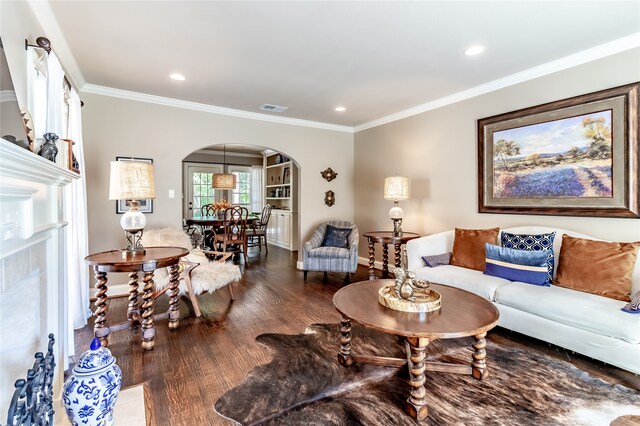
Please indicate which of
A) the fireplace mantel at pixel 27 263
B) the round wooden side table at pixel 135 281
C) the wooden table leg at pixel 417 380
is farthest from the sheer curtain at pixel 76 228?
the wooden table leg at pixel 417 380

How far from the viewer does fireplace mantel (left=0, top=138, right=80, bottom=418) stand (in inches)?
41.7

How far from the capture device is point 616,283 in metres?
2.47

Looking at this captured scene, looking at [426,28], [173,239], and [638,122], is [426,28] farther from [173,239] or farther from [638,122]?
[173,239]

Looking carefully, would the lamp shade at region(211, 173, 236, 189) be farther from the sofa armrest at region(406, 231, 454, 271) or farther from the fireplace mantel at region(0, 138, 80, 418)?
the fireplace mantel at region(0, 138, 80, 418)

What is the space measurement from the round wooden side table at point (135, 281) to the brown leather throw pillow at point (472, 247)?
2.95 meters

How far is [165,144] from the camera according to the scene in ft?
14.0

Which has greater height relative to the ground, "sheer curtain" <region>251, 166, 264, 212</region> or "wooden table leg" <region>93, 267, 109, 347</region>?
"sheer curtain" <region>251, 166, 264, 212</region>

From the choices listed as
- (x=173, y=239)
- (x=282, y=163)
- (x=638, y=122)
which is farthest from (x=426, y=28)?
(x=282, y=163)

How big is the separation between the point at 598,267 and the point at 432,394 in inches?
72.1

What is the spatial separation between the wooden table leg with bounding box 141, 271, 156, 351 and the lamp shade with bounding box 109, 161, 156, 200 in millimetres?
700

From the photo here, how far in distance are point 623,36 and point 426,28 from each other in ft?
5.67

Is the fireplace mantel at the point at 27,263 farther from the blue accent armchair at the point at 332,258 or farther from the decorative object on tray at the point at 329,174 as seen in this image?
the decorative object on tray at the point at 329,174

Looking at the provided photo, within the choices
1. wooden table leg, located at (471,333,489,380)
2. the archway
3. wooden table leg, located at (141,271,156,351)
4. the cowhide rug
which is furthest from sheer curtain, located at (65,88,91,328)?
the archway

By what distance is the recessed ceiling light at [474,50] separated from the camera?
282cm
